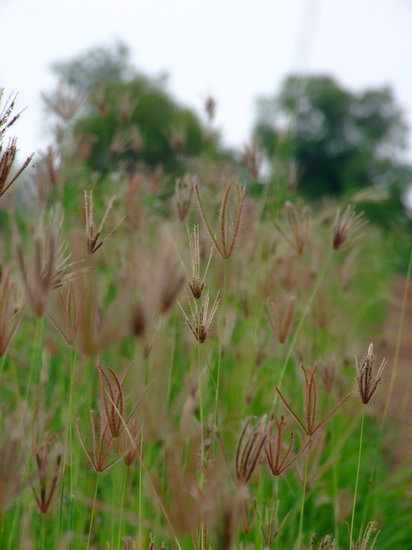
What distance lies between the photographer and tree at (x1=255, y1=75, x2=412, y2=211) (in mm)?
35812

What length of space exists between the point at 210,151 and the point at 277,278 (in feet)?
2.61

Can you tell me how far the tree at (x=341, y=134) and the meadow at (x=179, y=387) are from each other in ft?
108

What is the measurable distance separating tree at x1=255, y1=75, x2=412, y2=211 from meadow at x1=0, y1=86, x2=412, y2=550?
108 ft

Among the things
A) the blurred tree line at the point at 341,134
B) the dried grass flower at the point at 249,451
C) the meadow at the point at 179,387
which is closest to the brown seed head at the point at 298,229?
the meadow at the point at 179,387

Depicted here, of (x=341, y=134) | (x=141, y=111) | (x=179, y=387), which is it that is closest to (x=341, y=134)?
(x=341, y=134)

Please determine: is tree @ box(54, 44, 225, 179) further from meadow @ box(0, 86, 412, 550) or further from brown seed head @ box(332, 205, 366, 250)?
brown seed head @ box(332, 205, 366, 250)

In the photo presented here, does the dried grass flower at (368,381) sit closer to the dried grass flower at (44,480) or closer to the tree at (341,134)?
the dried grass flower at (44,480)

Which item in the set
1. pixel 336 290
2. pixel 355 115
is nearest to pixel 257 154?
pixel 336 290

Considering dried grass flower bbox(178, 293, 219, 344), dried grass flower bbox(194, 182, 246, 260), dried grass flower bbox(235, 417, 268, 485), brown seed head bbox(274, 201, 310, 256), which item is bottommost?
dried grass flower bbox(235, 417, 268, 485)

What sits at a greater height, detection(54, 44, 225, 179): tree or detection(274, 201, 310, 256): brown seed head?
detection(54, 44, 225, 179): tree

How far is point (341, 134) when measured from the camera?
1483 inches

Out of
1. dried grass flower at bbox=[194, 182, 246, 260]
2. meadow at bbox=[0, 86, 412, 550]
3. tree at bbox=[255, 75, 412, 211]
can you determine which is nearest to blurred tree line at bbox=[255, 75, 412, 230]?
tree at bbox=[255, 75, 412, 211]

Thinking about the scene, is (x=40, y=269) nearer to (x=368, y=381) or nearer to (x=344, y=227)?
(x=368, y=381)

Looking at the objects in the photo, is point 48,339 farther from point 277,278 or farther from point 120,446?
point 120,446
